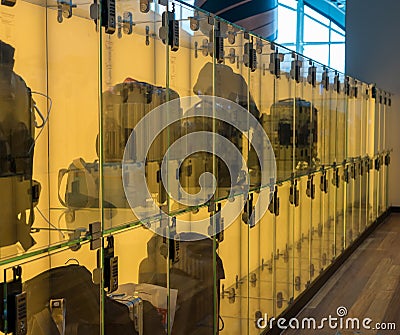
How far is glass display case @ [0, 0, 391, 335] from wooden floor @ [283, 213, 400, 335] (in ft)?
2.00

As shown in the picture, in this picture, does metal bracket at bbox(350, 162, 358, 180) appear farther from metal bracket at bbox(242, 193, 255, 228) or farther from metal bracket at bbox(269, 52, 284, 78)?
metal bracket at bbox(242, 193, 255, 228)

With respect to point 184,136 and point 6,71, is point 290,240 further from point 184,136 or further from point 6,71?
point 6,71

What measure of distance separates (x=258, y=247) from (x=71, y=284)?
1667 millimetres

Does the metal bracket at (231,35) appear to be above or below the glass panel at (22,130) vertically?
above

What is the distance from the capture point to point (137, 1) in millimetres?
2105

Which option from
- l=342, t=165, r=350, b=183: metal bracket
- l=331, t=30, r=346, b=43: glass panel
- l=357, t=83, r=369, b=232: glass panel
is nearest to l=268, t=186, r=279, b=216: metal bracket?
l=342, t=165, r=350, b=183: metal bracket

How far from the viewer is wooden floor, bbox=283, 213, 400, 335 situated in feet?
13.6

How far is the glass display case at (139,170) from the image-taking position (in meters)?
1.68

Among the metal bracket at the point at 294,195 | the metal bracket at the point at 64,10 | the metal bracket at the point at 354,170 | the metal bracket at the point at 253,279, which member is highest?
the metal bracket at the point at 64,10

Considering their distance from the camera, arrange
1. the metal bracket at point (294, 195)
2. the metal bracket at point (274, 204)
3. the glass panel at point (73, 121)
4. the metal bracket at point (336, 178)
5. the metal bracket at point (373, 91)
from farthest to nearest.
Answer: the metal bracket at point (373, 91)
the metal bracket at point (336, 178)
the metal bracket at point (294, 195)
the metal bracket at point (274, 204)
the glass panel at point (73, 121)

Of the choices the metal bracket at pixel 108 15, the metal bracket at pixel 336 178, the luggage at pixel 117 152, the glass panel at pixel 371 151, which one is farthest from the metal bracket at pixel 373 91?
the metal bracket at pixel 108 15

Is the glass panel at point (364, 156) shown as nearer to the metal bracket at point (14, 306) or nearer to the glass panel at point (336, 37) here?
the glass panel at point (336, 37)

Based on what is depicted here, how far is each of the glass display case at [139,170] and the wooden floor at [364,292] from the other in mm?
609

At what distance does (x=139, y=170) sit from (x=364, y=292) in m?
Answer: 3.16
